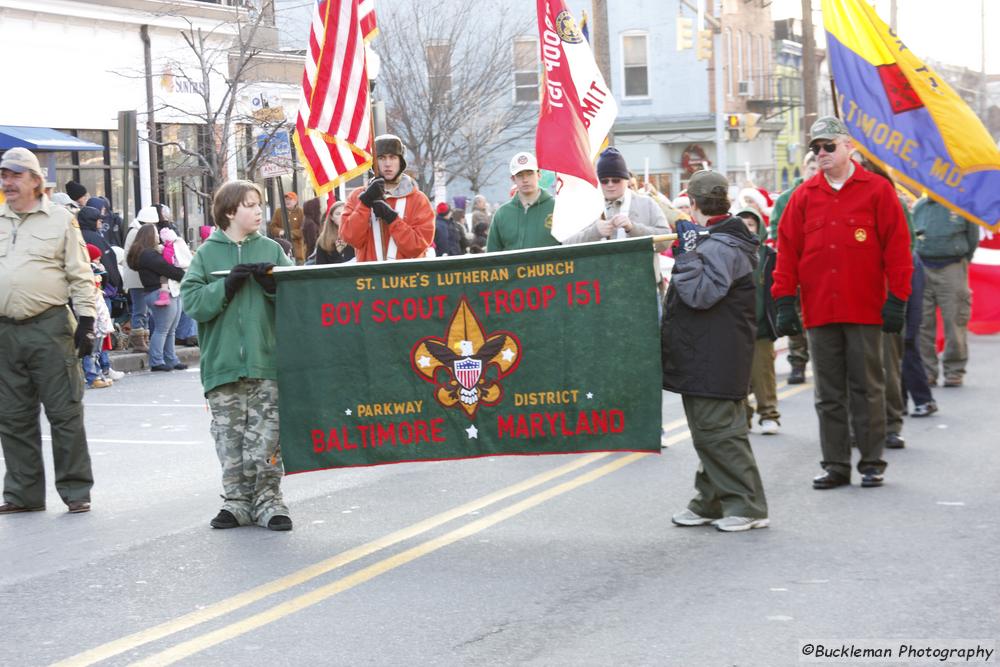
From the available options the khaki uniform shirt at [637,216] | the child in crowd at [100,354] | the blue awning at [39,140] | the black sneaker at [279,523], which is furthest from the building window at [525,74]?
the black sneaker at [279,523]

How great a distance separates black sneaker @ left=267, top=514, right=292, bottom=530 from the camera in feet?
26.6

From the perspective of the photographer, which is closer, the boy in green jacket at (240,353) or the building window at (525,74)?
the boy in green jacket at (240,353)

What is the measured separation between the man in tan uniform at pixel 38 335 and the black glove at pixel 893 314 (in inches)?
181

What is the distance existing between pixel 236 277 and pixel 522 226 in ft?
11.4

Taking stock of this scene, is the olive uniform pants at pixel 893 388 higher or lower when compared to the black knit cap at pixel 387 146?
lower

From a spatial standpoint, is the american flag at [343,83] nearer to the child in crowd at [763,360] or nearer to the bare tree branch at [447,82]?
the child in crowd at [763,360]

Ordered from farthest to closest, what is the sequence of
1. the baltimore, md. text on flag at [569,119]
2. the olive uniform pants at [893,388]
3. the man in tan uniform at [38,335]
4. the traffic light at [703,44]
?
the traffic light at [703,44] → the olive uniform pants at [893,388] → the baltimore, md. text on flag at [569,119] → the man in tan uniform at [38,335]

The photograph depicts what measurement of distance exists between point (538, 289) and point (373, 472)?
2.76m

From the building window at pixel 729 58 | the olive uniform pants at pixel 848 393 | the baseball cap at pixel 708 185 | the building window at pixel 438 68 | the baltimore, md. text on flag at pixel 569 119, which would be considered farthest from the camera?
the building window at pixel 729 58

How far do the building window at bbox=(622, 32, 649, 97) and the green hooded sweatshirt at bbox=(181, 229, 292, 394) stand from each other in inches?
1674

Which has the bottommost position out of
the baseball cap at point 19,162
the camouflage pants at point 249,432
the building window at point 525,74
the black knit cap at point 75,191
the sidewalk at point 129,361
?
the camouflage pants at point 249,432

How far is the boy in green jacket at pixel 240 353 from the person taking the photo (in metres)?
8.03

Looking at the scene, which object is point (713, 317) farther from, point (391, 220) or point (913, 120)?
point (913, 120)

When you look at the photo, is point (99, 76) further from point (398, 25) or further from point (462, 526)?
point (462, 526)
